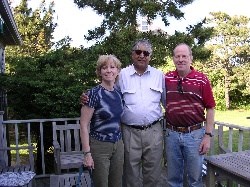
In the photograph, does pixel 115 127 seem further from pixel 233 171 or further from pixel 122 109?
pixel 233 171

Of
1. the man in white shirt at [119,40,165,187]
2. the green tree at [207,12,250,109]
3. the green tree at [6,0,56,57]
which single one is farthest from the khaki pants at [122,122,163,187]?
the green tree at [207,12,250,109]

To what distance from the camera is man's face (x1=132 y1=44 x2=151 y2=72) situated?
2881 mm

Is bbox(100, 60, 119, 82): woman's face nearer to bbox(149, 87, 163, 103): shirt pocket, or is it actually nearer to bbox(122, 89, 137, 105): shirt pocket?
bbox(122, 89, 137, 105): shirt pocket

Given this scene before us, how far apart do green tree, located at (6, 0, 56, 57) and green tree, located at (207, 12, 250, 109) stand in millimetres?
9538

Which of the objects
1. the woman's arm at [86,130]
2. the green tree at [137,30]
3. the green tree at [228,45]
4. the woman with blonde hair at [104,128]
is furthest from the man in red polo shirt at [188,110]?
the green tree at [228,45]

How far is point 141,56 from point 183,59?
34 cm

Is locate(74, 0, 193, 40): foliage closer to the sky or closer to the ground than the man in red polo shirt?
A: closer to the sky

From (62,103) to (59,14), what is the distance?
15.2 metres

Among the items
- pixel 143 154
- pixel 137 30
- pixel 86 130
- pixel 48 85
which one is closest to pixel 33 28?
pixel 137 30

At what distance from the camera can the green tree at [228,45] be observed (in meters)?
21.5

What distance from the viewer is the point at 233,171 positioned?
2348 millimetres

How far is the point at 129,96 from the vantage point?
2854 millimetres

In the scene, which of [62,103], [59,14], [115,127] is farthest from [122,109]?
[59,14]

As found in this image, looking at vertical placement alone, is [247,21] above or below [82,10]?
above
